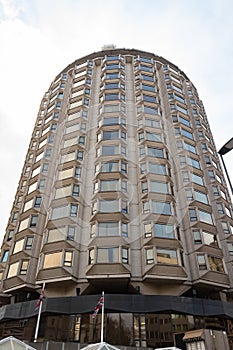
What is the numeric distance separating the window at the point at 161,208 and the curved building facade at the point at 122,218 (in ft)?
0.36

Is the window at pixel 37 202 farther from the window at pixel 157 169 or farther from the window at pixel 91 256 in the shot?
the window at pixel 157 169

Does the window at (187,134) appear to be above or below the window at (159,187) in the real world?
above

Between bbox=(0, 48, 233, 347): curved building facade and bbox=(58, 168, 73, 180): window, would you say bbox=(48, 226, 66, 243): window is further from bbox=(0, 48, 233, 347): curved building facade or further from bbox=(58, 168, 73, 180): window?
bbox=(58, 168, 73, 180): window

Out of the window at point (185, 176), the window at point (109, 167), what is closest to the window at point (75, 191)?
the window at point (109, 167)

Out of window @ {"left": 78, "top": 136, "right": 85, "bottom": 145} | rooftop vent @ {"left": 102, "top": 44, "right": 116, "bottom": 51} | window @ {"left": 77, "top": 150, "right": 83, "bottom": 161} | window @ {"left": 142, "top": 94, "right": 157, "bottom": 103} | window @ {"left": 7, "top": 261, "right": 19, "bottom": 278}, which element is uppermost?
rooftop vent @ {"left": 102, "top": 44, "right": 116, "bottom": 51}

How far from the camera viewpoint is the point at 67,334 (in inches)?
905

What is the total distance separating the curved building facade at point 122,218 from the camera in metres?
24.2

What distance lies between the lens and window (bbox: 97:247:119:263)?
2589 centimetres

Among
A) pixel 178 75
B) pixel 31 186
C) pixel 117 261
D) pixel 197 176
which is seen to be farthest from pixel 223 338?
pixel 178 75

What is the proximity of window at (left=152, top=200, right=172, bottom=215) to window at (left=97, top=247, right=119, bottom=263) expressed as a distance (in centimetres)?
570

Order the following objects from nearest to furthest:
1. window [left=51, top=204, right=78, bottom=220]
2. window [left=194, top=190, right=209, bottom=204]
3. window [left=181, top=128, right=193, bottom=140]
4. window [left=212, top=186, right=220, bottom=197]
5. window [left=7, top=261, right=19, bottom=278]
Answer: window [left=7, top=261, right=19, bottom=278]
window [left=51, top=204, right=78, bottom=220]
window [left=194, top=190, right=209, bottom=204]
window [left=212, top=186, right=220, bottom=197]
window [left=181, top=128, right=193, bottom=140]

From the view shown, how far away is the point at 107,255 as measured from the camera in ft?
86.3

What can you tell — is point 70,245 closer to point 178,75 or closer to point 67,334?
point 67,334

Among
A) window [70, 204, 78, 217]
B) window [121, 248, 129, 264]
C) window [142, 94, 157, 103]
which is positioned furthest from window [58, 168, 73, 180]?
window [142, 94, 157, 103]
